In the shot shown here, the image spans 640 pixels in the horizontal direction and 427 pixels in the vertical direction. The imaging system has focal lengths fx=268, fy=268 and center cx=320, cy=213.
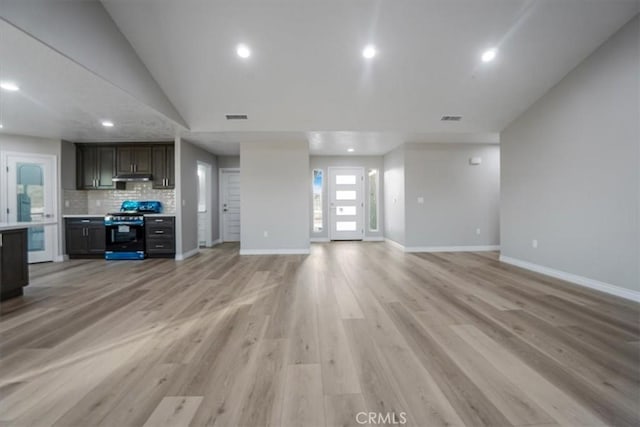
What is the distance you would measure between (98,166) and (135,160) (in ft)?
2.49

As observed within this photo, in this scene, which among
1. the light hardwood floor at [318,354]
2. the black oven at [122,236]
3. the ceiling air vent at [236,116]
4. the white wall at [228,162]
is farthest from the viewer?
the white wall at [228,162]

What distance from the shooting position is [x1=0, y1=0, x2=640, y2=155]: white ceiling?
2.83m

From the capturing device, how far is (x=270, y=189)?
557 cm

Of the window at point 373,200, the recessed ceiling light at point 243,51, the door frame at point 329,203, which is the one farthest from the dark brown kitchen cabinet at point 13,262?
the window at point 373,200

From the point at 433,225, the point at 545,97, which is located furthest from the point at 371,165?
the point at 545,97

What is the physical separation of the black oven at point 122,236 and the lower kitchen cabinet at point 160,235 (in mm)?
150

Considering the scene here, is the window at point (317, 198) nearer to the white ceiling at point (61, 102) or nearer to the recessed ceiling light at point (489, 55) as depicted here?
the white ceiling at point (61, 102)

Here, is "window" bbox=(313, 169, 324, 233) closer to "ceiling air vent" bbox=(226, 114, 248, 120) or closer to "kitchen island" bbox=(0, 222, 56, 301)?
"ceiling air vent" bbox=(226, 114, 248, 120)

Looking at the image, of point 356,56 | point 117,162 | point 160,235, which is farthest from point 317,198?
Result: point 117,162

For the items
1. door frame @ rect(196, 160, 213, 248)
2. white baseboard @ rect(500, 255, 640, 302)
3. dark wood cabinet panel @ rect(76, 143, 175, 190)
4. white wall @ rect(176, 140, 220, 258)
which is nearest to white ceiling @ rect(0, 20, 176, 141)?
dark wood cabinet panel @ rect(76, 143, 175, 190)

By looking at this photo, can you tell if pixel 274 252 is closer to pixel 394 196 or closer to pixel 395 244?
pixel 395 244

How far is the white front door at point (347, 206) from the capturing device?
7.35m

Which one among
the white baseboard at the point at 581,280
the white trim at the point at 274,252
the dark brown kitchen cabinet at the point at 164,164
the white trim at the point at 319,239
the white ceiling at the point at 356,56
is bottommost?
the white baseboard at the point at 581,280

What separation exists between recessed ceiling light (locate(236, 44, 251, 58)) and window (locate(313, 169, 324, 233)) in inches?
163
